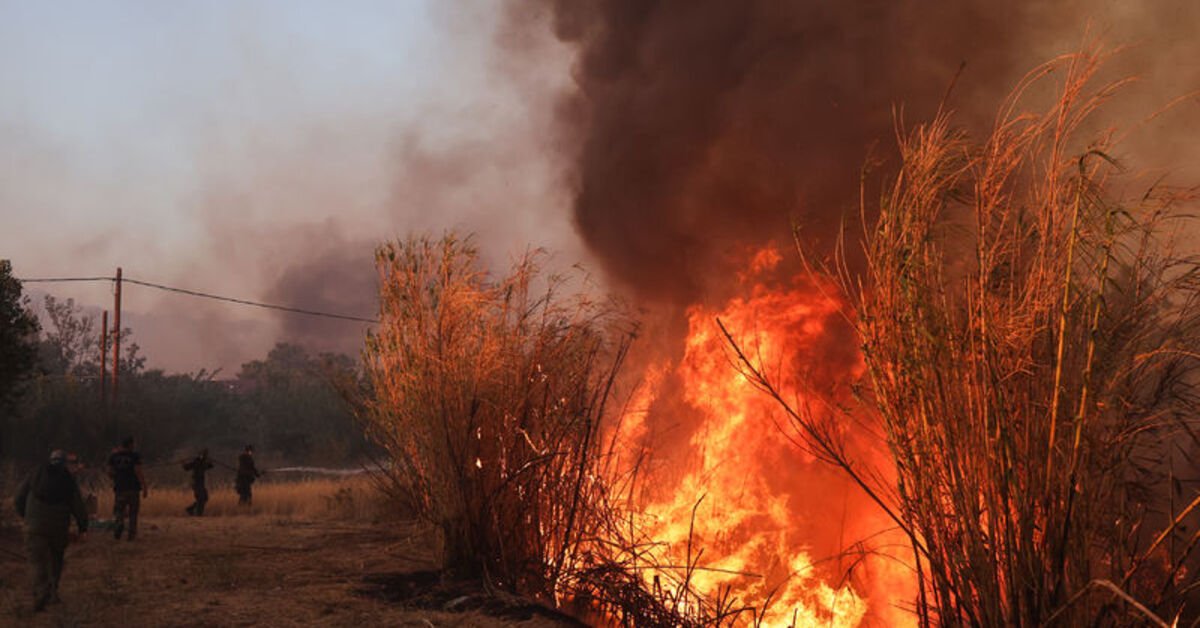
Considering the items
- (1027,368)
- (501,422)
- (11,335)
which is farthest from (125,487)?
(1027,368)

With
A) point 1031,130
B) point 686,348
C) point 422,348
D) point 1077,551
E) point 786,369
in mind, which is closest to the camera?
point 1077,551

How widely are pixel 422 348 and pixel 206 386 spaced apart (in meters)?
41.9

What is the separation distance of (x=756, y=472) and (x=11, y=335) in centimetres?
1371

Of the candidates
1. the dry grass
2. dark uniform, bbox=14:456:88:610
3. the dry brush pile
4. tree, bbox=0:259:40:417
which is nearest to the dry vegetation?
the dry brush pile

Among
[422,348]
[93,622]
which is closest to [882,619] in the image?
[422,348]

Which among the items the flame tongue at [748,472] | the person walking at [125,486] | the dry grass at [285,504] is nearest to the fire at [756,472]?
the flame tongue at [748,472]

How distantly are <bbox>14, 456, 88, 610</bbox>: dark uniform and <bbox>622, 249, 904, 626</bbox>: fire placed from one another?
6179 millimetres

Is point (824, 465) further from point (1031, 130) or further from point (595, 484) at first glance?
point (1031, 130)

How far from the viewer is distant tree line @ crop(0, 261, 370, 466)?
74.1ft

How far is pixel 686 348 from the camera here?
11.2m

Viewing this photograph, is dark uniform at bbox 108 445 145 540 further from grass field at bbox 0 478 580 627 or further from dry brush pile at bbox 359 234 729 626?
dry brush pile at bbox 359 234 729 626

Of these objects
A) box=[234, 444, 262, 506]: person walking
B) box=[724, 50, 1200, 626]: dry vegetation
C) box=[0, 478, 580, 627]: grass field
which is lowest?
box=[0, 478, 580, 627]: grass field

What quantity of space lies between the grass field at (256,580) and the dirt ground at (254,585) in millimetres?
15

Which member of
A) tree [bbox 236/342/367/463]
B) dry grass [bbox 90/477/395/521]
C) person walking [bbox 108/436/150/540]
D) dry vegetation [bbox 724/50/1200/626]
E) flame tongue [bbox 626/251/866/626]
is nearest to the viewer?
dry vegetation [bbox 724/50/1200/626]
